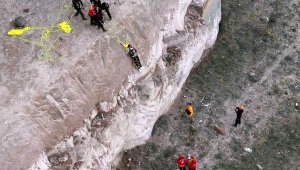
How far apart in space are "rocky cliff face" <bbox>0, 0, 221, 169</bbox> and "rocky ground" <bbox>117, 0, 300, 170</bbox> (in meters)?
1.72

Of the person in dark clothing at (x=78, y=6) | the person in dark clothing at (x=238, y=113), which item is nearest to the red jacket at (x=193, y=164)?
the person in dark clothing at (x=238, y=113)

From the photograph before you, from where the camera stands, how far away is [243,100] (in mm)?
26703

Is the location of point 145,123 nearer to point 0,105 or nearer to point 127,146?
point 127,146

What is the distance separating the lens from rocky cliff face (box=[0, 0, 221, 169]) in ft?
61.9

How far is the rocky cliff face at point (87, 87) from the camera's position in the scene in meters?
18.9

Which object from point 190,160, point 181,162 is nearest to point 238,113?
point 190,160

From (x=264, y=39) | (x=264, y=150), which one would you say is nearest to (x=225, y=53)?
(x=264, y=39)

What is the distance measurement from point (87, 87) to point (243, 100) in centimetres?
1044

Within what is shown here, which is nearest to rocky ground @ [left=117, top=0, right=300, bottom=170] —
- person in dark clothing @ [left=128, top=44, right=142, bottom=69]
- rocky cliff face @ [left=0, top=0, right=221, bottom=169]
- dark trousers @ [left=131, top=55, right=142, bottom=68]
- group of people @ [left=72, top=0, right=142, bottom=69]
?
rocky cliff face @ [left=0, top=0, right=221, bottom=169]

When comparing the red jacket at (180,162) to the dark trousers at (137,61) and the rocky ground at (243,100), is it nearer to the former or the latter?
the rocky ground at (243,100)

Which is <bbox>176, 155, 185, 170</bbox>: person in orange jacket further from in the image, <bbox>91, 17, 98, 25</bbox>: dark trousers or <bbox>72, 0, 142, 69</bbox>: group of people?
<bbox>91, 17, 98, 25</bbox>: dark trousers

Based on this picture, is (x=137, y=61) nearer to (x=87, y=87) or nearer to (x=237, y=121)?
(x=87, y=87)

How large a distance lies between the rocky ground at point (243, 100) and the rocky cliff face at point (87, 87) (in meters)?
1.72

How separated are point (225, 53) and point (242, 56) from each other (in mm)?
1082
